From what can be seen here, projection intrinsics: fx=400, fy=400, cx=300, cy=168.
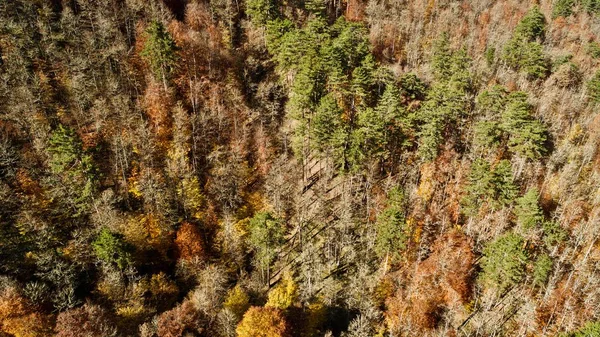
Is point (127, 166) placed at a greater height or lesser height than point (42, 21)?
lesser

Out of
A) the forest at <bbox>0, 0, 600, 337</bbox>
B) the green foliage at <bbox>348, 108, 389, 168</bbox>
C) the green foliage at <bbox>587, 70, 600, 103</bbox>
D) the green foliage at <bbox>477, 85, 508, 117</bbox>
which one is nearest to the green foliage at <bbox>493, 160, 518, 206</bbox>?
the forest at <bbox>0, 0, 600, 337</bbox>

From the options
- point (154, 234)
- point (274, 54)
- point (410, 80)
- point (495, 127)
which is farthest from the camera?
point (274, 54)

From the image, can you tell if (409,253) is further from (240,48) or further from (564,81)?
(564,81)

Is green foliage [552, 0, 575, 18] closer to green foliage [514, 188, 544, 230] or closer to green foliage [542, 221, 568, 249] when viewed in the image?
green foliage [514, 188, 544, 230]

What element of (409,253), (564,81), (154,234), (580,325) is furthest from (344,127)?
(564,81)

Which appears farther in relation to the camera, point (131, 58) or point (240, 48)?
point (240, 48)

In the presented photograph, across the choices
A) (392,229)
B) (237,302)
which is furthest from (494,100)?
(237,302)

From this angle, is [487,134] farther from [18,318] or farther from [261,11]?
[18,318]

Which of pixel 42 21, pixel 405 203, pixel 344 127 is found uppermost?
pixel 42 21
